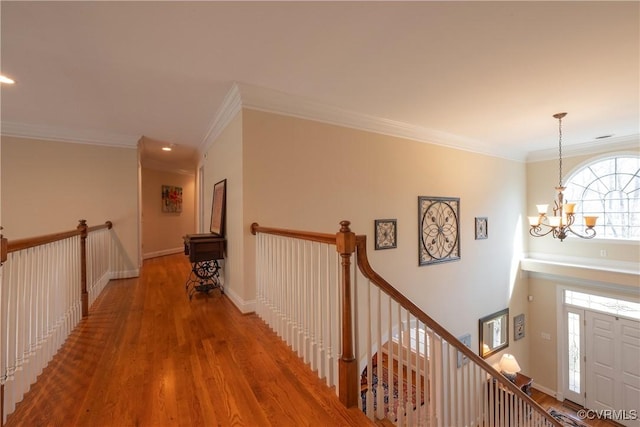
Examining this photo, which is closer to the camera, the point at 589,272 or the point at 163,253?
the point at 589,272

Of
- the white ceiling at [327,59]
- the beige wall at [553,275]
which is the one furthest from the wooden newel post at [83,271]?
the beige wall at [553,275]

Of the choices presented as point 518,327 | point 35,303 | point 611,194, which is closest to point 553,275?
point 518,327

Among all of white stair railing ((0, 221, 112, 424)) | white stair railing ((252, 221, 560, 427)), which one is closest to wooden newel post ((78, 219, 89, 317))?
white stair railing ((0, 221, 112, 424))

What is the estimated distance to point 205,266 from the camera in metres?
4.00

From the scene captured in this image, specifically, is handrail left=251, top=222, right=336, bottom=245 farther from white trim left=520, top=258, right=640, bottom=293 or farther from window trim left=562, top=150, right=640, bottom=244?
window trim left=562, top=150, right=640, bottom=244

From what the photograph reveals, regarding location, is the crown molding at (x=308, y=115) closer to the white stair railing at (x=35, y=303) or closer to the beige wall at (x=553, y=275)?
the white stair railing at (x=35, y=303)

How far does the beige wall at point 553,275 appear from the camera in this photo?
5051 millimetres

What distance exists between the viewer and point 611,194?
206 inches

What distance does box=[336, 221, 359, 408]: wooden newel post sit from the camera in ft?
5.36

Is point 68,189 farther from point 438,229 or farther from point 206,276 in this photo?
point 438,229

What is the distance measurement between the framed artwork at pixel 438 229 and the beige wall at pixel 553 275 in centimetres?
266

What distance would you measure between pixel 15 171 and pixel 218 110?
129 inches

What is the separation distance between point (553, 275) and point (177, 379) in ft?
23.2

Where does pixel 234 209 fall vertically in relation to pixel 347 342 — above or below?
above
